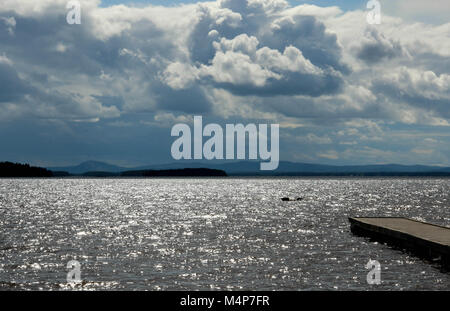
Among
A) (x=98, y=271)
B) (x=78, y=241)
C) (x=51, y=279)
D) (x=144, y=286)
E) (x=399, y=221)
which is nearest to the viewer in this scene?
(x=144, y=286)

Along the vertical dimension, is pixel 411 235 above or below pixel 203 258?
above

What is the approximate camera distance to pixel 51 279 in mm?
32969

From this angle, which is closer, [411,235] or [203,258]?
[203,258]

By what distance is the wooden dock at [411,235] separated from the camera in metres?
39.4

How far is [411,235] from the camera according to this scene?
4534 cm

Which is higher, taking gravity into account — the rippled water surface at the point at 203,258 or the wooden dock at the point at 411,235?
the wooden dock at the point at 411,235

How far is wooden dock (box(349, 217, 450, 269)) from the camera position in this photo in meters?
39.4

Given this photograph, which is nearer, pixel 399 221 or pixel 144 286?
pixel 144 286

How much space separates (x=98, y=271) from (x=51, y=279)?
10.8 ft

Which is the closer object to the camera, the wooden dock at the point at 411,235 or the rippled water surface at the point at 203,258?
the rippled water surface at the point at 203,258

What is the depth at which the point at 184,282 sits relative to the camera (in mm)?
32062
